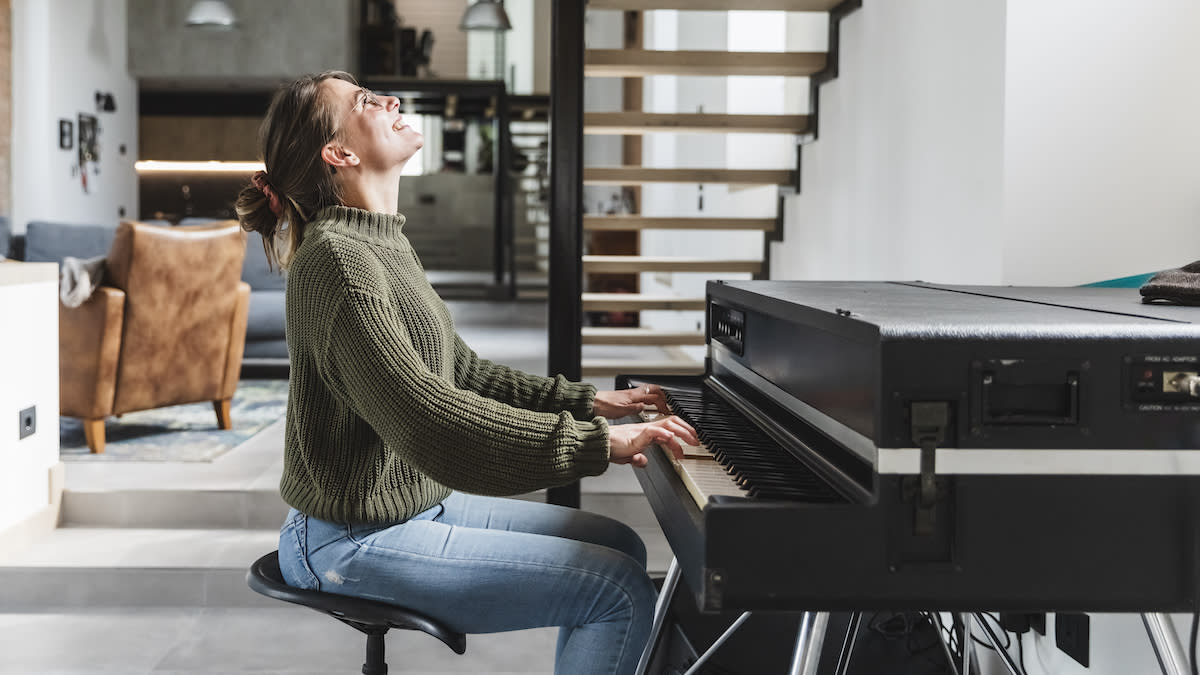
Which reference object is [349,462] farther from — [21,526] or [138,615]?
[21,526]

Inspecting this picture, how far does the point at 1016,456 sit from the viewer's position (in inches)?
40.9

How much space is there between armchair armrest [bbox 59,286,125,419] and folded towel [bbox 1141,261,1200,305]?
3.80 m

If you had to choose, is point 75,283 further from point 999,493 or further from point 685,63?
point 999,493

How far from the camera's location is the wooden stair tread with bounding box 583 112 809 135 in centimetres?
443

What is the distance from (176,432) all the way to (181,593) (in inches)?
66.8

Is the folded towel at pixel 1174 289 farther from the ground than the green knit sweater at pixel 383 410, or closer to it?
farther from the ground

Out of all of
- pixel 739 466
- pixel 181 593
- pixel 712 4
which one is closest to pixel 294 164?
pixel 739 466

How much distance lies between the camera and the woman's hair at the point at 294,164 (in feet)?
5.27

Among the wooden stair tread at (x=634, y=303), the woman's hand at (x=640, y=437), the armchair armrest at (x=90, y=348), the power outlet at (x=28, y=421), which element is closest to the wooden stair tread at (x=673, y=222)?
the wooden stair tread at (x=634, y=303)

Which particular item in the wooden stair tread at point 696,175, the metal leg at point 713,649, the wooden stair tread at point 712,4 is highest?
the wooden stair tread at point 712,4

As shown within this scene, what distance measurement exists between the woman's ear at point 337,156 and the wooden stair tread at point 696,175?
2962 millimetres

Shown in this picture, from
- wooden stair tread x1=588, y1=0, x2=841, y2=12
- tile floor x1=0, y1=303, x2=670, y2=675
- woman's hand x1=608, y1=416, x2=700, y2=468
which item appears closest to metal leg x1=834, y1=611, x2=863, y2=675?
woman's hand x1=608, y1=416, x2=700, y2=468

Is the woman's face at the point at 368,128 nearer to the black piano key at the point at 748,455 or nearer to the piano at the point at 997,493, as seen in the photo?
the black piano key at the point at 748,455

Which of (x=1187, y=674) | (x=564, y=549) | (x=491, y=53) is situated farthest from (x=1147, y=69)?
(x=491, y=53)
